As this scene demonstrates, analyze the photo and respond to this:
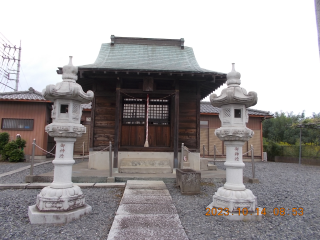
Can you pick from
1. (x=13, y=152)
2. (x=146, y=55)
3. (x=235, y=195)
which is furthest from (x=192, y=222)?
(x=13, y=152)

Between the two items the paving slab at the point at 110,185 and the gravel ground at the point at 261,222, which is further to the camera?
the paving slab at the point at 110,185

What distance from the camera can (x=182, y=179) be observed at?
5.43 meters

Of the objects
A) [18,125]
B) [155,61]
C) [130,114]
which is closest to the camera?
[130,114]

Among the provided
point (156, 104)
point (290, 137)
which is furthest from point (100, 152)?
point (290, 137)

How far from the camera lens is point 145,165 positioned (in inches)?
314

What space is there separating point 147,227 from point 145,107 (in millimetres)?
6730

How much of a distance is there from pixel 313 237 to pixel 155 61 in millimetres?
8857

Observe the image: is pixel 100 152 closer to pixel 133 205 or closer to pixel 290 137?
pixel 133 205

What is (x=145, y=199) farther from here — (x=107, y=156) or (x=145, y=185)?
(x=107, y=156)

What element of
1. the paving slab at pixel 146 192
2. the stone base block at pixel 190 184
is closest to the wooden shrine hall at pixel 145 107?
the paving slab at pixel 146 192

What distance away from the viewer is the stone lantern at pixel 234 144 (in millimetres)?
3762

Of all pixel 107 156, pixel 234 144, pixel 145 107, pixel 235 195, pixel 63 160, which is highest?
pixel 145 107

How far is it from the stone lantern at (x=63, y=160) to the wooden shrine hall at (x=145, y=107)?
401cm
